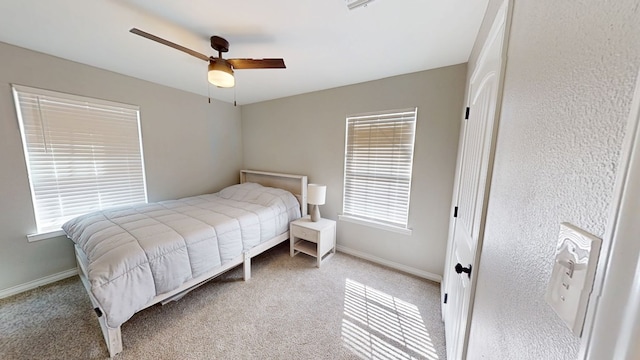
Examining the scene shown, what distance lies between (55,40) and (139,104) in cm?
89

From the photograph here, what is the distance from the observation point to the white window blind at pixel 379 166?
7.92 ft

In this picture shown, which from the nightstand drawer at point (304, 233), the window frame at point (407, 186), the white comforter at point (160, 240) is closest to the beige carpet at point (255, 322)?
the white comforter at point (160, 240)

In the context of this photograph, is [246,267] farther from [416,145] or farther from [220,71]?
[416,145]

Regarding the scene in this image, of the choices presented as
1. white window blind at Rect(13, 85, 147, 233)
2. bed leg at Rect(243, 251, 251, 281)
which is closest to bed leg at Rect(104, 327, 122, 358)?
bed leg at Rect(243, 251, 251, 281)

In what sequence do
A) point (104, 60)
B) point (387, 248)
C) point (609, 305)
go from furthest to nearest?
point (387, 248), point (104, 60), point (609, 305)

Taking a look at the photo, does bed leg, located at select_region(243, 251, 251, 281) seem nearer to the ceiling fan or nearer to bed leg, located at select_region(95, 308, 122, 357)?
bed leg, located at select_region(95, 308, 122, 357)

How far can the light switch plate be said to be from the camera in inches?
11.8

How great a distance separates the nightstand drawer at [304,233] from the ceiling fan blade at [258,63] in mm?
1828

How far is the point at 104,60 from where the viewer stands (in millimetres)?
2141

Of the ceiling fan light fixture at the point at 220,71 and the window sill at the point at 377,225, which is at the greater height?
the ceiling fan light fixture at the point at 220,71

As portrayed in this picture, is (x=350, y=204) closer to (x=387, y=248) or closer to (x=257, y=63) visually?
(x=387, y=248)

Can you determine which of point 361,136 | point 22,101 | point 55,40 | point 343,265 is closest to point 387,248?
point 343,265

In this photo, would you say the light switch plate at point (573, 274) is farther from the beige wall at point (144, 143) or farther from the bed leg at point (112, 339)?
the beige wall at point (144, 143)

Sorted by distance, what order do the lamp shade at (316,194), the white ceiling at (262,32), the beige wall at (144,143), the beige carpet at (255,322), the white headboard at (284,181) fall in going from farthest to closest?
the white headboard at (284,181) < the lamp shade at (316,194) < the beige wall at (144,143) < the beige carpet at (255,322) < the white ceiling at (262,32)
